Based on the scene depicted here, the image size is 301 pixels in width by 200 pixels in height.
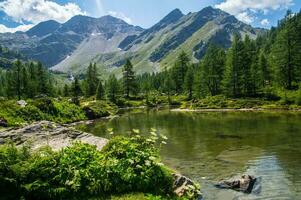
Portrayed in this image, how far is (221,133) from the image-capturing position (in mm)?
48406

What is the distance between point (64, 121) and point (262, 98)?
53.2 m

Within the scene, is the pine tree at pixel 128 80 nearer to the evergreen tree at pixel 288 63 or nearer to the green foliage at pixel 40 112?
the evergreen tree at pixel 288 63

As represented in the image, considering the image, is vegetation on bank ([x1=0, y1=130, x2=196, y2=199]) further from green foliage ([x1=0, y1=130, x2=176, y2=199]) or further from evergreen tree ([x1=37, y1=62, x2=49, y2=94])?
evergreen tree ([x1=37, y1=62, x2=49, y2=94])

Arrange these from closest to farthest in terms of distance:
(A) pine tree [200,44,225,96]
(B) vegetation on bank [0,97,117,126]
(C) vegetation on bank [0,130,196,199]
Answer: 1. (C) vegetation on bank [0,130,196,199]
2. (B) vegetation on bank [0,97,117,126]
3. (A) pine tree [200,44,225,96]

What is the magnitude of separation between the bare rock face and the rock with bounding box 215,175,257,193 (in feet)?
29.7

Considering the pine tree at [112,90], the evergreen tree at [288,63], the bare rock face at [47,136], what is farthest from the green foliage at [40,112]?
the evergreen tree at [288,63]

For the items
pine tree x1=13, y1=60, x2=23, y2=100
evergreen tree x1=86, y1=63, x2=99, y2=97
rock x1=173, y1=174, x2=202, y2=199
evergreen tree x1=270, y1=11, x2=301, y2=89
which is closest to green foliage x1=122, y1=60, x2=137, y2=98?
evergreen tree x1=86, y1=63, x2=99, y2=97

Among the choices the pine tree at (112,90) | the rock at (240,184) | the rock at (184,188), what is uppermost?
the pine tree at (112,90)

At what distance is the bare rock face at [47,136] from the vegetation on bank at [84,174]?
742cm

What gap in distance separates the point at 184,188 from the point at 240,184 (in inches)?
210

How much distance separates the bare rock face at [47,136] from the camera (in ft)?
88.9

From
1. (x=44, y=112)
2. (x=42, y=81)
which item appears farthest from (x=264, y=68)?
(x=42, y=81)

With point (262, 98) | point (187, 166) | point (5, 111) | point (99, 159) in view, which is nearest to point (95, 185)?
point (99, 159)

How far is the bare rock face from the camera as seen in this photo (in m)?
27.1
